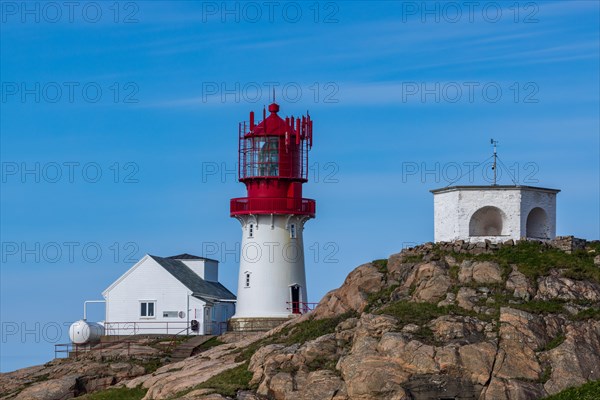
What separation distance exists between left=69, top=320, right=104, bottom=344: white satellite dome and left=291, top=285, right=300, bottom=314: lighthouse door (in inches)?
443

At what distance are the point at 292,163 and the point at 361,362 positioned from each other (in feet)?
77.1

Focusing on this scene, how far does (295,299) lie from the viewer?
69812 millimetres

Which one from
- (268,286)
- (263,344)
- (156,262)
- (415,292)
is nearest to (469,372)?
(415,292)

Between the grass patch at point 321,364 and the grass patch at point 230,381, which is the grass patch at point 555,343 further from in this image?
the grass patch at point 230,381

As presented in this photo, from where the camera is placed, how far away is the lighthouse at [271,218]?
69.4 meters

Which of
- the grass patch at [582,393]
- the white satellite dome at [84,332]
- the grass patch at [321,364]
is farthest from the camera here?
the white satellite dome at [84,332]

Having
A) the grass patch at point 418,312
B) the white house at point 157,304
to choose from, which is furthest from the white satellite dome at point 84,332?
the grass patch at point 418,312

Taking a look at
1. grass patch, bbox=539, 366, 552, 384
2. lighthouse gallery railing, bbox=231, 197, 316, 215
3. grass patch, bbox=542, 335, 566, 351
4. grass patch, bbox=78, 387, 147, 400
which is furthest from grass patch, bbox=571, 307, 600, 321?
lighthouse gallery railing, bbox=231, 197, 316, 215

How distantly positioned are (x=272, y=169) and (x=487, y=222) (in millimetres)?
14427

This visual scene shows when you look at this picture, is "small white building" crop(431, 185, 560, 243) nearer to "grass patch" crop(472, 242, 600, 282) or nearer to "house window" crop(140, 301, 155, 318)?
"grass patch" crop(472, 242, 600, 282)

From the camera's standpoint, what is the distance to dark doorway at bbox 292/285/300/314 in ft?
228

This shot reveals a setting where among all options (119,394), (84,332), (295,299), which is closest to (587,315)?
(119,394)

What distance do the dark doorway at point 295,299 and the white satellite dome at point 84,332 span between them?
36.9 ft

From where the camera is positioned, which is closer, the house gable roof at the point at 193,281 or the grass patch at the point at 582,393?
the grass patch at the point at 582,393
